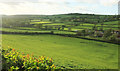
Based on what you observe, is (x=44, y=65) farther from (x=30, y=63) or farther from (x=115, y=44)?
(x=115, y=44)

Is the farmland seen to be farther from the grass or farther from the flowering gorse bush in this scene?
the flowering gorse bush

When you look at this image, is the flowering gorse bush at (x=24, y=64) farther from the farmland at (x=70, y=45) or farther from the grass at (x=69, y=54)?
the grass at (x=69, y=54)

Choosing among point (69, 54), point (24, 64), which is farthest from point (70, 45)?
point (24, 64)

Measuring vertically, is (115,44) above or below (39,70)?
below

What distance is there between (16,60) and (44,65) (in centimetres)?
163

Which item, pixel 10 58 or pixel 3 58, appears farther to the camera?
pixel 3 58

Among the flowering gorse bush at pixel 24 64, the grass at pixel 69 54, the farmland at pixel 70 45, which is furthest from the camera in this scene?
the farmland at pixel 70 45

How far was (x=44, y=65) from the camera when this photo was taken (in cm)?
614

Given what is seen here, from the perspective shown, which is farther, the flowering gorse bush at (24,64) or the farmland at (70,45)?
the farmland at (70,45)

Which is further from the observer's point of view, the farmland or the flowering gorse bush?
the farmland

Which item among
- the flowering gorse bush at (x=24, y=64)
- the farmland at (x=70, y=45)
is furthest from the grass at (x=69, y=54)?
the flowering gorse bush at (x=24, y=64)

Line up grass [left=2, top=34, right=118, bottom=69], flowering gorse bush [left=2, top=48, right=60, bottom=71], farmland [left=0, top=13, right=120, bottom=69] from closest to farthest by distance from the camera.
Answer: flowering gorse bush [left=2, top=48, right=60, bottom=71]
grass [left=2, top=34, right=118, bottom=69]
farmland [left=0, top=13, right=120, bottom=69]

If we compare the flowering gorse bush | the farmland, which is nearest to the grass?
the farmland

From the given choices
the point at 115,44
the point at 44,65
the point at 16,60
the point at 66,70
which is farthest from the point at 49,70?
the point at 115,44
